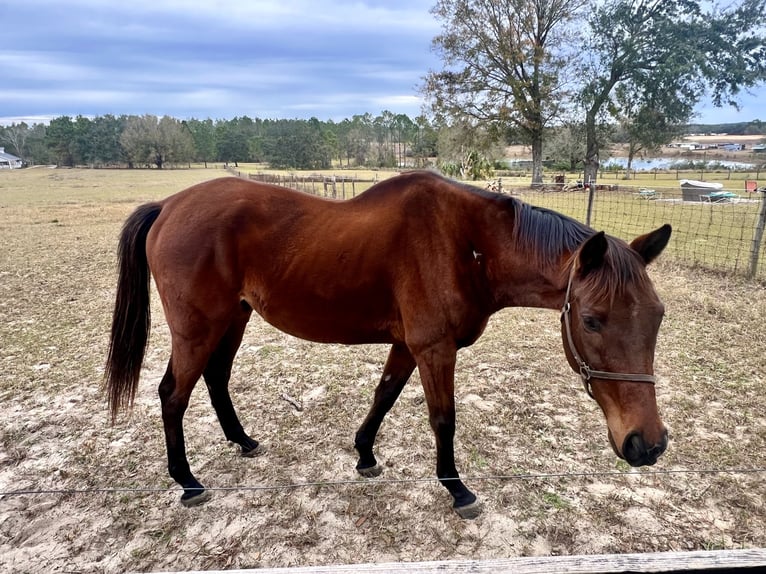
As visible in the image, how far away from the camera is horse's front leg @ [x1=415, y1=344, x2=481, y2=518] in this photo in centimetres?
221

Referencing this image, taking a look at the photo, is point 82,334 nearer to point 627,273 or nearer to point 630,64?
point 627,273

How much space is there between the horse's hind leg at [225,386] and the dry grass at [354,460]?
0.11 m

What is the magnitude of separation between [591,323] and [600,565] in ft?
2.92

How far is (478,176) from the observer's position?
33.2 metres

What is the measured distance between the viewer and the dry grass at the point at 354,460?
2.13 meters

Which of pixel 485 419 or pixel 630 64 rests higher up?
pixel 630 64

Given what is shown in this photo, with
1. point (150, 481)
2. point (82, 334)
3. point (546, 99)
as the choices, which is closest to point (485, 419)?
point (150, 481)

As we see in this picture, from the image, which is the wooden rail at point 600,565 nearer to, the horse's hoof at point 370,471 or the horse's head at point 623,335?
the horse's head at point 623,335

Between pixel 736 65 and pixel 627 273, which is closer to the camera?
pixel 627 273

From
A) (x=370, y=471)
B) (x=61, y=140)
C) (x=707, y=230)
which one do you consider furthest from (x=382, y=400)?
(x=61, y=140)

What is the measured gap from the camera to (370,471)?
2.65 m

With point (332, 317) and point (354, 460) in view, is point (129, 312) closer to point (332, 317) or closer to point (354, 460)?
point (332, 317)

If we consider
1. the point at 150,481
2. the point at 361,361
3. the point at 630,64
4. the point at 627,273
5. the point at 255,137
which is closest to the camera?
the point at 627,273

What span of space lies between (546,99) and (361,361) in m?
22.6
